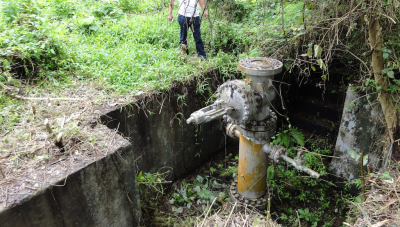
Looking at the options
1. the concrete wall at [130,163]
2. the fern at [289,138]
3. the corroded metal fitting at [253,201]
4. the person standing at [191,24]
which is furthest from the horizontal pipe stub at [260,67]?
the fern at [289,138]

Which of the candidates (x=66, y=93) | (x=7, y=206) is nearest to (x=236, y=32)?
(x=66, y=93)

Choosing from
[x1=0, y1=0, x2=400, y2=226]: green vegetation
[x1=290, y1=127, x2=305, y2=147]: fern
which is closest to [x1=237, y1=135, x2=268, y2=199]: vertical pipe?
[x1=0, y1=0, x2=400, y2=226]: green vegetation

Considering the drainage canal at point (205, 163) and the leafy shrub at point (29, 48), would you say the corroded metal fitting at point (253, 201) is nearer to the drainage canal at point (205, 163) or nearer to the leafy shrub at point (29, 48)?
the drainage canal at point (205, 163)

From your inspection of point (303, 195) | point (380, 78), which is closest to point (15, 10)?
point (380, 78)

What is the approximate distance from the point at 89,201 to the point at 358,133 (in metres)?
3.73

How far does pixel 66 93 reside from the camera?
3.74 meters

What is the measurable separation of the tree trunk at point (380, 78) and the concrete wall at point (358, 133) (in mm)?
565

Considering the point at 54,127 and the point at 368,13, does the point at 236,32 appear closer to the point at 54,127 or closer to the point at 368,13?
the point at 368,13

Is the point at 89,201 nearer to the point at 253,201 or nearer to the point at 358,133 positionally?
the point at 253,201

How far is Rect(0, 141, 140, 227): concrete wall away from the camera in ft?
7.07

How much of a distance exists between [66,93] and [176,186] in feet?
7.24

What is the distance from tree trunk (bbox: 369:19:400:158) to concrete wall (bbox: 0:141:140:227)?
2650mm

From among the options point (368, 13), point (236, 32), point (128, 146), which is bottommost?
point (128, 146)

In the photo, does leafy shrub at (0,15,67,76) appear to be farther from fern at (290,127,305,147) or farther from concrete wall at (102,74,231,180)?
fern at (290,127,305,147)
